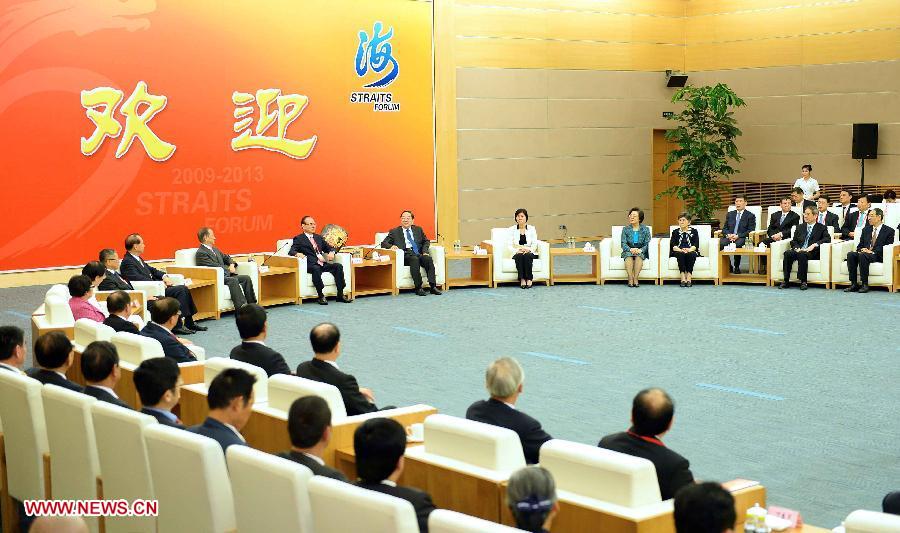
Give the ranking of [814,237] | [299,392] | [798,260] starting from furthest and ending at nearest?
[814,237], [798,260], [299,392]

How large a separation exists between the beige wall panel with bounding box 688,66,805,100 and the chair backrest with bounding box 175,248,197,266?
11.4m

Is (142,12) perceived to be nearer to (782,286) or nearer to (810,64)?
(782,286)

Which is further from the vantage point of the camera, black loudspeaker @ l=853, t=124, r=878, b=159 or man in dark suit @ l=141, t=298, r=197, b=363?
black loudspeaker @ l=853, t=124, r=878, b=159

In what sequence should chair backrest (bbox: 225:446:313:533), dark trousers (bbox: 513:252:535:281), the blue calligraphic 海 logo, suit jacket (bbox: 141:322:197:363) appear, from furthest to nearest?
the blue calligraphic 海 logo, dark trousers (bbox: 513:252:535:281), suit jacket (bbox: 141:322:197:363), chair backrest (bbox: 225:446:313:533)

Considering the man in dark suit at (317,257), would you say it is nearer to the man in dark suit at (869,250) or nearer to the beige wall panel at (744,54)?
the man in dark suit at (869,250)

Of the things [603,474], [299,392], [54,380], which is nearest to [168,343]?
[54,380]

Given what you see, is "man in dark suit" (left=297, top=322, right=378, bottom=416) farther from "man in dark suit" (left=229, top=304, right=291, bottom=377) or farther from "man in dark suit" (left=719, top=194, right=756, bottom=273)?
"man in dark suit" (left=719, top=194, right=756, bottom=273)

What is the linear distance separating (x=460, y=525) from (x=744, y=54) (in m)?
18.5

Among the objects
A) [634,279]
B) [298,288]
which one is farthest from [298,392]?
[634,279]

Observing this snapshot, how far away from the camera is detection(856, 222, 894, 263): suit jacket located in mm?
14016

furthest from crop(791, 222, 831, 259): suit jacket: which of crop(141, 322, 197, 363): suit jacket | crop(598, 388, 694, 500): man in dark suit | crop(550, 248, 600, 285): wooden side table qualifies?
crop(598, 388, 694, 500): man in dark suit

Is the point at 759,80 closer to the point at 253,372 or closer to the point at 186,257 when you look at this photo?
the point at 186,257

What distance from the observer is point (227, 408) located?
450 centimetres

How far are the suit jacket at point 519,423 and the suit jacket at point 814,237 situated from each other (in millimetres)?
10521
